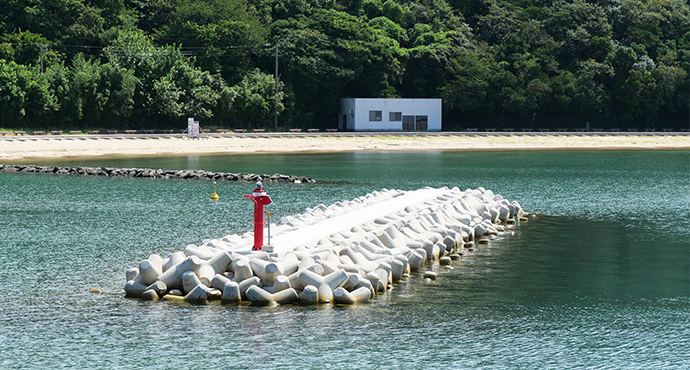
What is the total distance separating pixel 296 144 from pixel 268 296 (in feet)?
181

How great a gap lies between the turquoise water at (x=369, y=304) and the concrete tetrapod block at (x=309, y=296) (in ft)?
0.72

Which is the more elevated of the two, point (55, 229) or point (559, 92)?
point (559, 92)

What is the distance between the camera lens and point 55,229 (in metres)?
23.3

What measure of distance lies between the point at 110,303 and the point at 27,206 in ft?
53.4

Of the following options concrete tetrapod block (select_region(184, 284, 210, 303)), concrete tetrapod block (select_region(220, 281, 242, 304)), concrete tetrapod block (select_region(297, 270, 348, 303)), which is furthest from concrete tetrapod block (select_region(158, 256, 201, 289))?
concrete tetrapod block (select_region(297, 270, 348, 303))

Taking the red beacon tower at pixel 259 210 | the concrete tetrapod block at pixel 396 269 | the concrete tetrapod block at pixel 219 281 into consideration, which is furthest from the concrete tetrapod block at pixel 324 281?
the concrete tetrapod block at pixel 396 269

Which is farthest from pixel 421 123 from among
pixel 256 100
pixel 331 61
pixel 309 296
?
pixel 309 296

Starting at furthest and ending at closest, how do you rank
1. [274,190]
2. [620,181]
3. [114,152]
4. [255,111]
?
[255,111], [114,152], [620,181], [274,190]

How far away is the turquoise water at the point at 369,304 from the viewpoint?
457 inches

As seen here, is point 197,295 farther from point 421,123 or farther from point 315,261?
point 421,123

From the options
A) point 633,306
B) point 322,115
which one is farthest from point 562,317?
point 322,115

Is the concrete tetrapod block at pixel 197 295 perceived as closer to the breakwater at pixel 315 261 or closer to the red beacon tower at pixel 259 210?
the breakwater at pixel 315 261

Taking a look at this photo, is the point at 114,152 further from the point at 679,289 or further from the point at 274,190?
the point at 679,289

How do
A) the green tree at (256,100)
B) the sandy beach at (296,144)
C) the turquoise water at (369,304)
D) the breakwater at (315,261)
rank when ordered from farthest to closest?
the green tree at (256,100) < the sandy beach at (296,144) < the breakwater at (315,261) < the turquoise water at (369,304)
